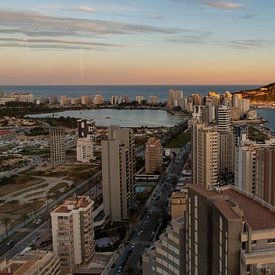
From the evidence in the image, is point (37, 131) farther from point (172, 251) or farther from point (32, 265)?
point (172, 251)

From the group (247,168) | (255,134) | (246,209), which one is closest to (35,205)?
(247,168)

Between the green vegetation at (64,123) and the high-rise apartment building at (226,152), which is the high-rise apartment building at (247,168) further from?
the green vegetation at (64,123)

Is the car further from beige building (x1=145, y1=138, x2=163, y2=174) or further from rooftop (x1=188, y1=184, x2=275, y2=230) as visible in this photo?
beige building (x1=145, y1=138, x2=163, y2=174)

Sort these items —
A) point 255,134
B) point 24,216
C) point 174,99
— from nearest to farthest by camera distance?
point 24,216
point 255,134
point 174,99

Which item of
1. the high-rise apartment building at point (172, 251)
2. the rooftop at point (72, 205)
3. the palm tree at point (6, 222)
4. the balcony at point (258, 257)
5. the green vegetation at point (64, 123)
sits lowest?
the palm tree at point (6, 222)

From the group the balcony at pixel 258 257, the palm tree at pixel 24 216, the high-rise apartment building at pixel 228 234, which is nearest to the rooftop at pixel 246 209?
the high-rise apartment building at pixel 228 234

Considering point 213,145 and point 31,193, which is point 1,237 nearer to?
point 31,193
